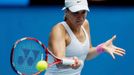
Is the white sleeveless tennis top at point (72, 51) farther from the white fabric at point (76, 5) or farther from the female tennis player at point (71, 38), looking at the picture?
the white fabric at point (76, 5)

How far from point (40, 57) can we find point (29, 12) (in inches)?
46.3

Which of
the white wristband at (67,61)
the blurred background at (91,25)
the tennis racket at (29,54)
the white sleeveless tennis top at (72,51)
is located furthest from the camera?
the blurred background at (91,25)

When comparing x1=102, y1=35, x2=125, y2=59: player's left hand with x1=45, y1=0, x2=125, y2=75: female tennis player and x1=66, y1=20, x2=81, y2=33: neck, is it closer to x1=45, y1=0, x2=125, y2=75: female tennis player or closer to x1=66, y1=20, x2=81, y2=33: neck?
x1=45, y1=0, x2=125, y2=75: female tennis player

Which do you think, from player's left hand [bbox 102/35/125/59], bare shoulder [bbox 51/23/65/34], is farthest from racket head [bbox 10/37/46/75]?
player's left hand [bbox 102/35/125/59]

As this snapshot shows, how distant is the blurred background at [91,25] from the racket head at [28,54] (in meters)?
1.06

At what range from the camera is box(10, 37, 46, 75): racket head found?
2521 millimetres

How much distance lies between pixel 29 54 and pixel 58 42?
0.18 meters

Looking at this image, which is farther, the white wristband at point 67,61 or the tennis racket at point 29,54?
the tennis racket at point 29,54

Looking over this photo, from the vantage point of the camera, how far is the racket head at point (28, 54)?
252 cm

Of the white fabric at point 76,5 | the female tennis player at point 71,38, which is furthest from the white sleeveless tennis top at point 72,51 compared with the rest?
the white fabric at point 76,5

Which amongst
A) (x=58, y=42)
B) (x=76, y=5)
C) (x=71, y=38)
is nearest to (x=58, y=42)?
(x=58, y=42)

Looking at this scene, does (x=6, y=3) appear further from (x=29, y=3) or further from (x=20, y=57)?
(x=20, y=57)

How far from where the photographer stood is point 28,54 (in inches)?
101

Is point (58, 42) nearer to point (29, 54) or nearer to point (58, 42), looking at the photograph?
point (58, 42)
